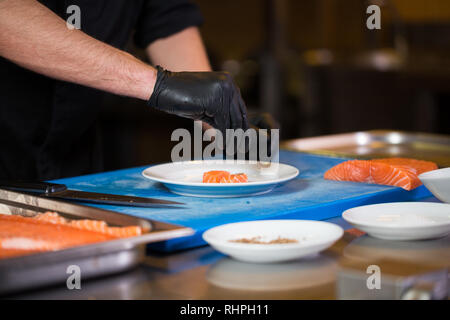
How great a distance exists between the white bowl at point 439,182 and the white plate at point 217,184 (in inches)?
11.5

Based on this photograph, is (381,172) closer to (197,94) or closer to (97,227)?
(197,94)

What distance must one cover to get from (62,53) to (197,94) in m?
0.37

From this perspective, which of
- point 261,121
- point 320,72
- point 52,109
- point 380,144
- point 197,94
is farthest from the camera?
point 320,72

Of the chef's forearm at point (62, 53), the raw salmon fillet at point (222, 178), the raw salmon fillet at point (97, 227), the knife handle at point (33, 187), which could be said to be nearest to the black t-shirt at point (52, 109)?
the chef's forearm at point (62, 53)

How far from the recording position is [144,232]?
1.05 m

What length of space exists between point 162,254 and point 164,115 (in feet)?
13.0

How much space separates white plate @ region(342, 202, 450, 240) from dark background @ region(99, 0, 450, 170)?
3186mm

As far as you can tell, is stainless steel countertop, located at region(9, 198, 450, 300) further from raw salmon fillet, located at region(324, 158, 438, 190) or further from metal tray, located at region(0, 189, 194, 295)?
raw salmon fillet, located at region(324, 158, 438, 190)

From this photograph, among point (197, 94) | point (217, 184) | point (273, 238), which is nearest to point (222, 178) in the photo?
point (217, 184)

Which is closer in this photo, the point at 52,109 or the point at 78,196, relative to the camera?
the point at 78,196

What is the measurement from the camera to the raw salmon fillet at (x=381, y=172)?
1.55 metres

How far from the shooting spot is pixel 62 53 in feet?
5.33

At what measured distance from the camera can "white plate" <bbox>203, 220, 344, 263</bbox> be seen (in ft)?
3.31

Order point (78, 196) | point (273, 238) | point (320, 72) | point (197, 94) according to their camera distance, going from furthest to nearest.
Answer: point (320, 72)
point (197, 94)
point (78, 196)
point (273, 238)
